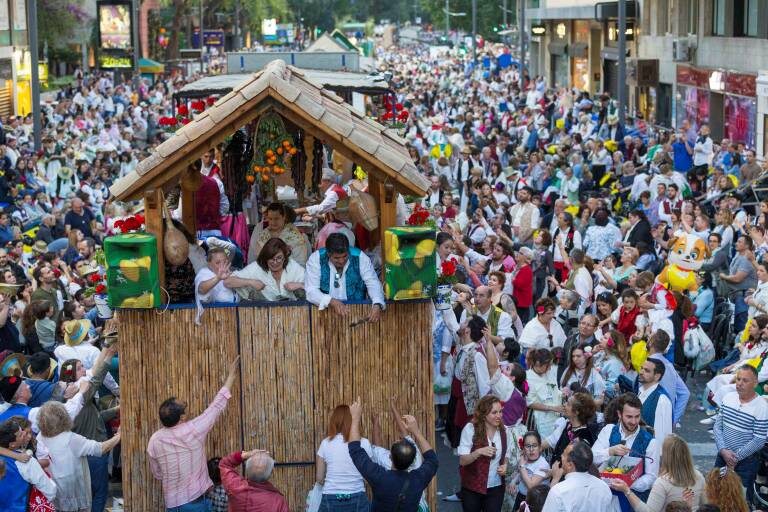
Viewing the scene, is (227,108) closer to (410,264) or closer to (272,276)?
(272,276)

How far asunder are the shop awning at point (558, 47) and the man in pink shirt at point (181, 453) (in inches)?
1933

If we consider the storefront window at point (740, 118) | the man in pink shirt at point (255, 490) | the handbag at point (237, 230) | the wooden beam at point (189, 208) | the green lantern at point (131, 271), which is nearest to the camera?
the man in pink shirt at point (255, 490)

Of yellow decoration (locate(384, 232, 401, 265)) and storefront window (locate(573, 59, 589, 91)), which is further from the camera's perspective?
storefront window (locate(573, 59, 589, 91))

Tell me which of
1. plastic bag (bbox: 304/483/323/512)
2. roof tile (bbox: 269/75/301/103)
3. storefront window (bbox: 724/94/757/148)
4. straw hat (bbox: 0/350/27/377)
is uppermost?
roof tile (bbox: 269/75/301/103)

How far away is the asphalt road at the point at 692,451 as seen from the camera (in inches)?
456

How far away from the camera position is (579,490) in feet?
26.8

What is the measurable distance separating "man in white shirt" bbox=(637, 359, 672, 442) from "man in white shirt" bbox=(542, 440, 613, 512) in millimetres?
1803

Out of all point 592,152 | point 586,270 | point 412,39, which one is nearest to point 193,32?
point 412,39

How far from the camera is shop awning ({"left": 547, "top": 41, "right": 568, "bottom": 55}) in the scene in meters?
56.7

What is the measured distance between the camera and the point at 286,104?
Answer: 906cm

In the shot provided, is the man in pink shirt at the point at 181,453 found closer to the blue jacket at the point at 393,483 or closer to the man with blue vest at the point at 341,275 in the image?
the man with blue vest at the point at 341,275

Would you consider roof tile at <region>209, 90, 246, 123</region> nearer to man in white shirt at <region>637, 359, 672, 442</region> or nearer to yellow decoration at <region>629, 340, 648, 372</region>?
man in white shirt at <region>637, 359, 672, 442</region>

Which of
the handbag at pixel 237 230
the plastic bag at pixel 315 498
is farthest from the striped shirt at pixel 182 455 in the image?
the handbag at pixel 237 230

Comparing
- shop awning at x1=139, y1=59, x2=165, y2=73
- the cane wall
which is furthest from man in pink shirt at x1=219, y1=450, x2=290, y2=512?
shop awning at x1=139, y1=59, x2=165, y2=73
